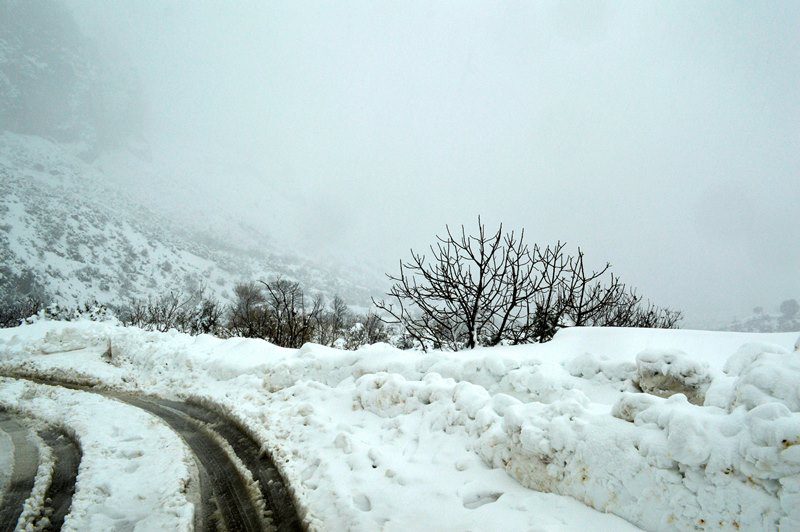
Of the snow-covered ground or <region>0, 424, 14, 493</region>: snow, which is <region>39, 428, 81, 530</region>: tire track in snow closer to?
<region>0, 424, 14, 493</region>: snow

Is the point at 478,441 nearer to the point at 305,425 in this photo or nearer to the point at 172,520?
the point at 305,425

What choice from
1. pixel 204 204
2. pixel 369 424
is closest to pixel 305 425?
pixel 369 424

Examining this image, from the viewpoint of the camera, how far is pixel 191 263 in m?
Answer: 65.6

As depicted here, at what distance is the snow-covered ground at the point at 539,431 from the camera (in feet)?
6.22

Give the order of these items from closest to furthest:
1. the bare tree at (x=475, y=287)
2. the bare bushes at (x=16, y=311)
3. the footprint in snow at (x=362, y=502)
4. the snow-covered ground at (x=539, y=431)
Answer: the snow-covered ground at (x=539, y=431) → the footprint in snow at (x=362, y=502) → the bare tree at (x=475, y=287) → the bare bushes at (x=16, y=311)

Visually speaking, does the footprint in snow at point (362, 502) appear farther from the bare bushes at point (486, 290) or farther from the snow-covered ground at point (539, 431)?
the bare bushes at point (486, 290)

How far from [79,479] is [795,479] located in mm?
5389

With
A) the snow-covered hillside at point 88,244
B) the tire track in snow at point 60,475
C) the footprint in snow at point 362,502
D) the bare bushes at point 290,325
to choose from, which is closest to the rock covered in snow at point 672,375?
the footprint in snow at point 362,502

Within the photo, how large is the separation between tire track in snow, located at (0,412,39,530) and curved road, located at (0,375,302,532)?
3 cm

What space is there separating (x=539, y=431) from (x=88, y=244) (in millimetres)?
66192

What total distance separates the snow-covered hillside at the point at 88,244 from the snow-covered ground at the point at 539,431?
45605 mm

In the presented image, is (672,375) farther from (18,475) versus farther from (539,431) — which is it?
(18,475)

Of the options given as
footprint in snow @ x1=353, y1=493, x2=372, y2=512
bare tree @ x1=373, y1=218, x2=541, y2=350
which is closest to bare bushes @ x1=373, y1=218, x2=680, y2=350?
bare tree @ x1=373, y1=218, x2=541, y2=350

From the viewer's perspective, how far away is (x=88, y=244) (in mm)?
49469
